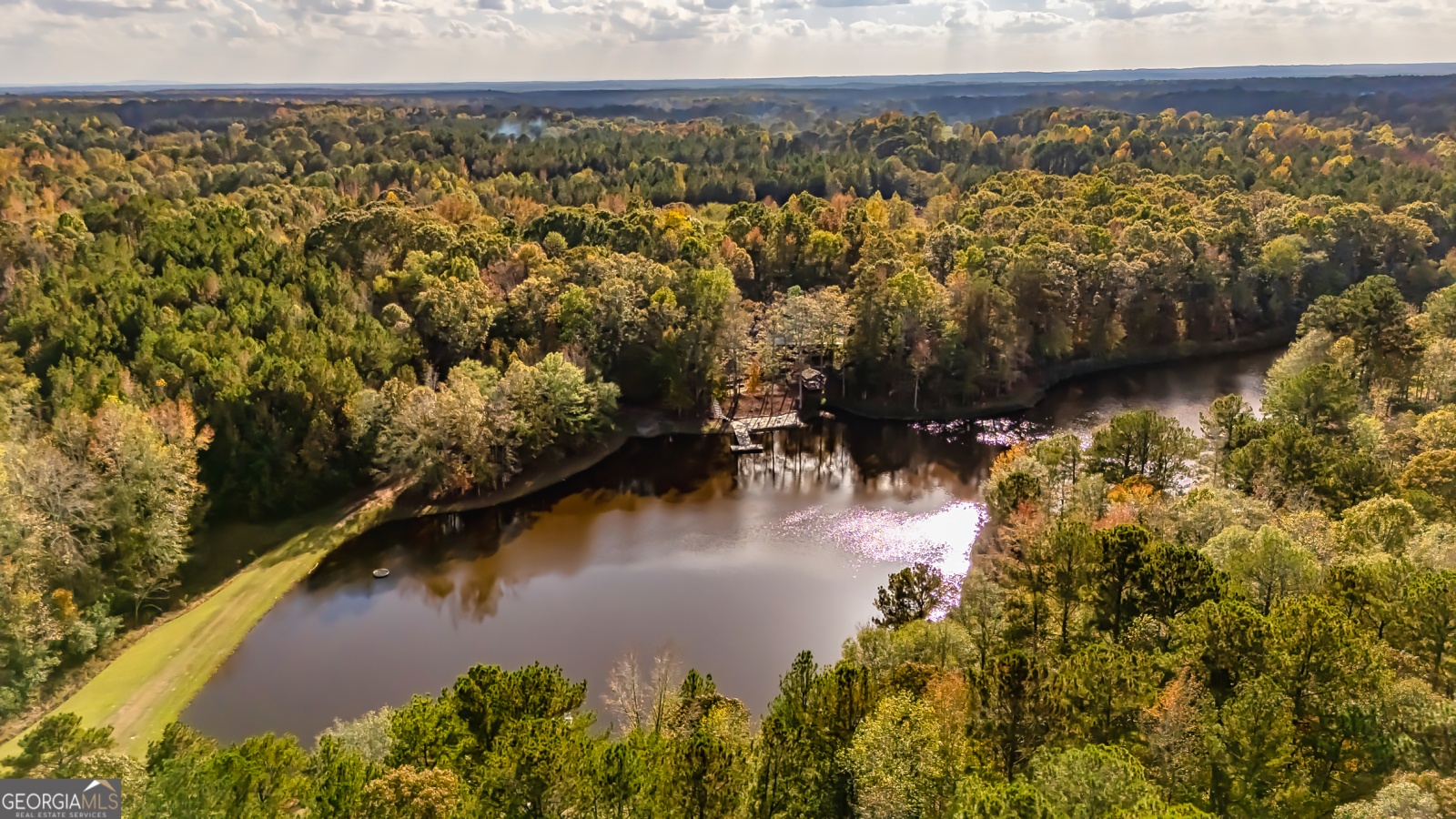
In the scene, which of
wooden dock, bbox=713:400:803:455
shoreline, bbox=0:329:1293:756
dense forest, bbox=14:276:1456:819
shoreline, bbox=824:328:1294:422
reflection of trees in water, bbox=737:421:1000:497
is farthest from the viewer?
shoreline, bbox=824:328:1294:422

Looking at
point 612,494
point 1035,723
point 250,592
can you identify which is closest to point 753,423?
point 612,494

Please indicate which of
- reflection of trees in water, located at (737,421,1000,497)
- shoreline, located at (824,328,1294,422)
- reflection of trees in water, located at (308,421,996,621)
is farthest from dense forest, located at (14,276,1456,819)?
shoreline, located at (824,328,1294,422)

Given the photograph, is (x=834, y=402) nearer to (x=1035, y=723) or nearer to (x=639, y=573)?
(x=639, y=573)

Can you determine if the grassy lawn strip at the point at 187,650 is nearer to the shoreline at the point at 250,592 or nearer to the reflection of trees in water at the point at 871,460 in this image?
the shoreline at the point at 250,592

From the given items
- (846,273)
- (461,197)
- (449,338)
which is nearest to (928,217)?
(846,273)

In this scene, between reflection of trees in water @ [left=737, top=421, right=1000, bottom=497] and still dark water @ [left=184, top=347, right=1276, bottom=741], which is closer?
still dark water @ [left=184, top=347, right=1276, bottom=741]

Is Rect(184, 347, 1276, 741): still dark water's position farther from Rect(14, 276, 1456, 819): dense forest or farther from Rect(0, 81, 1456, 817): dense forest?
Rect(14, 276, 1456, 819): dense forest

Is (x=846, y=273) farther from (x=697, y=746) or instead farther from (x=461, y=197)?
(x=697, y=746)

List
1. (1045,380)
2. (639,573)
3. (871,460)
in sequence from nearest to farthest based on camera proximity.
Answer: (639,573), (871,460), (1045,380)
